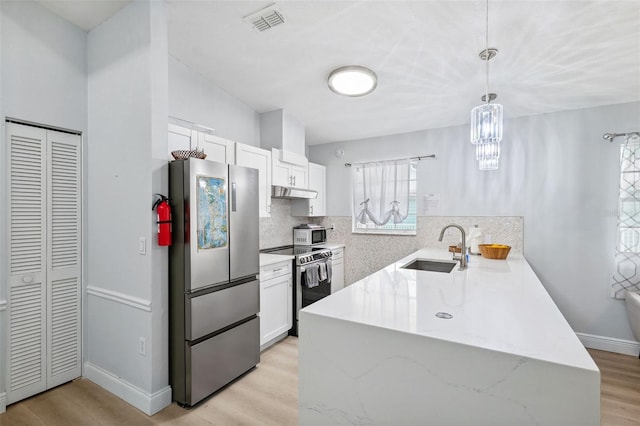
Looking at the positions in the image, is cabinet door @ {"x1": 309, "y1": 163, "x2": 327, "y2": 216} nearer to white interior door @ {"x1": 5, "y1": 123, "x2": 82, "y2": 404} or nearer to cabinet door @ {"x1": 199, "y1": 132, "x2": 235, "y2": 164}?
cabinet door @ {"x1": 199, "y1": 132, "x2": 235, "y2": 164}

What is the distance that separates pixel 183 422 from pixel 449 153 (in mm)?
3859

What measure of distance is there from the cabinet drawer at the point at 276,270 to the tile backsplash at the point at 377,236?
68 centimetres

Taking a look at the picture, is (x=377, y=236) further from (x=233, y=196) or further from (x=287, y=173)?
(x=233, y=196)

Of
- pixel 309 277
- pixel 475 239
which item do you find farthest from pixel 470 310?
pixel 309 277

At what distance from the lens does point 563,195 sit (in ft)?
11.0

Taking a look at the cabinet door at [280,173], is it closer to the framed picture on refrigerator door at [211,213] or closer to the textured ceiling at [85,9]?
the framed picture on refrigerator door at [211,213]

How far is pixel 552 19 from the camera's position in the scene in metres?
1.91

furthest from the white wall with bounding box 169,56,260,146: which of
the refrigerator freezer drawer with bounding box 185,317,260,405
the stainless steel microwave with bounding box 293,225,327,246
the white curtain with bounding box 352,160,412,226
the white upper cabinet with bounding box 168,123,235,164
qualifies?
the refrigerator freezer drawer with bounding box 185,317,260,405

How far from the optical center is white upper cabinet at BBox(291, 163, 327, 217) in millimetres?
4395

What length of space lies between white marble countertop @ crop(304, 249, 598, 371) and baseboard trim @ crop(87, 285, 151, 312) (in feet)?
4.44

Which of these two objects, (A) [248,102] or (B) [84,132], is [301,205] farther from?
(B) [84,132]

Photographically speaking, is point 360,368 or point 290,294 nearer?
point 360,368

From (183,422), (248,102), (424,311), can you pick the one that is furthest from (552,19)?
(183,422)

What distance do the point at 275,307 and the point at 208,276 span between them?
112cm
